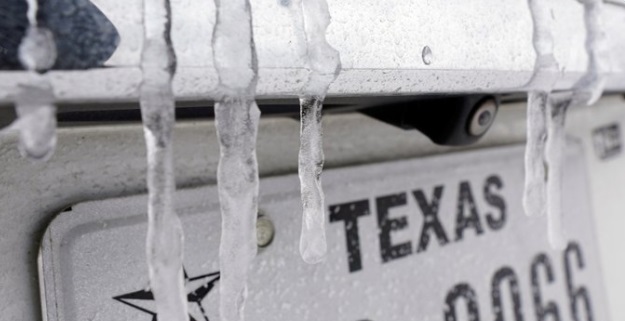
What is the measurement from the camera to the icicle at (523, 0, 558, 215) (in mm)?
826

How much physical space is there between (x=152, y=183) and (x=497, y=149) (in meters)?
0.90

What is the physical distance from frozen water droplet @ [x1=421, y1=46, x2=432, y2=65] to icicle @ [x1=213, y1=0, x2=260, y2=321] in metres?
0.20

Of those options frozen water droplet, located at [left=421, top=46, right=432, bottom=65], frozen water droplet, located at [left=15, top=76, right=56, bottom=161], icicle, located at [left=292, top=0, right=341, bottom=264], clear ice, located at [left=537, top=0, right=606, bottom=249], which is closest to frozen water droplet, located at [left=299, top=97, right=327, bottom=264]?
icicle, located at [left=292, top=0, right=341, bottom=264]

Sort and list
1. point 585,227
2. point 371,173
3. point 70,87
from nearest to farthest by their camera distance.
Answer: point 70,87
point 371,173
point 585,227

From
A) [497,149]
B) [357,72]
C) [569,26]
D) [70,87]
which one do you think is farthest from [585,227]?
[70,87]

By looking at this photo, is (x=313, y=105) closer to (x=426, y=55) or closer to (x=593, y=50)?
(x=426, y=55)

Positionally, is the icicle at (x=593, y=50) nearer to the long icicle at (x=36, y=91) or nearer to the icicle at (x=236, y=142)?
the icicle at (x=236, y=142)

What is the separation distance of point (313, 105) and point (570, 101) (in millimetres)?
485

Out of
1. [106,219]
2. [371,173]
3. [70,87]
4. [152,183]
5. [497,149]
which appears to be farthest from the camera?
[497,149]

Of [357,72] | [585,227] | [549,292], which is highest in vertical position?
[357,72]

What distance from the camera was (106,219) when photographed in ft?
2.75

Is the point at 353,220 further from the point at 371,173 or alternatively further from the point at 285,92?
the point at 285,92

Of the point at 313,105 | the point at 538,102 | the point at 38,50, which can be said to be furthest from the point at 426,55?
the point at 38,50

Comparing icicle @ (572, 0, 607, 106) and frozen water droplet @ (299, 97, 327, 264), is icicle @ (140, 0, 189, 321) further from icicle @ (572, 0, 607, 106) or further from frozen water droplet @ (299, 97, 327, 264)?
icicle @ (572, 0, 607, 106)
